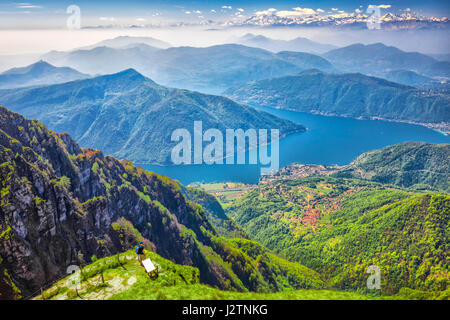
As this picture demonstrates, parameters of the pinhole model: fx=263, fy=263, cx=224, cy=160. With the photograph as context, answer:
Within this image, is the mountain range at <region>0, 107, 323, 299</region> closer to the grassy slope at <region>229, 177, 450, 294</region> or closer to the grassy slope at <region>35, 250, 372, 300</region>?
the grassy slope at <region>35, 250, 372, 300</region>

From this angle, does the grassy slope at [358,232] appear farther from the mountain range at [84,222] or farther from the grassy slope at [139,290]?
the grassy slope at [139,290]

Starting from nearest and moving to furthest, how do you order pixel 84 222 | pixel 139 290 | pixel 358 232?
1. pixel 139 290
2. pixel 84 222
3. pixel 358 232

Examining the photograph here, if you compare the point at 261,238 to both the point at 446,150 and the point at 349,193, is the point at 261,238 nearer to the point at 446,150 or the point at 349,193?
the point at 349,193

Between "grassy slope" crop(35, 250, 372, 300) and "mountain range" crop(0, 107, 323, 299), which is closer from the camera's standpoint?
"grassy slope" crop(35, 250, 372, 300)

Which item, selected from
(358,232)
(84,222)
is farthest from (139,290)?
(358,232)

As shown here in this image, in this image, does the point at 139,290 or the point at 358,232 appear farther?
the point at 358,232

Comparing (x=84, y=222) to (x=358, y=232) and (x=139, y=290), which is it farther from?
(x=358, y=232)

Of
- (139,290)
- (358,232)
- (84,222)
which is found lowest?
(358,232)

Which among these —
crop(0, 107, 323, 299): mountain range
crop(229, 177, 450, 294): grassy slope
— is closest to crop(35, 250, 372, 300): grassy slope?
crop(0, 107, 323, 299): mountain range

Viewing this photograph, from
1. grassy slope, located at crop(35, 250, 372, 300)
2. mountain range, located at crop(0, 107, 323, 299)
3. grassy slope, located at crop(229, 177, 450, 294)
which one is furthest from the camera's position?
grassy slope, located at crop(229, 177, 450, 294)

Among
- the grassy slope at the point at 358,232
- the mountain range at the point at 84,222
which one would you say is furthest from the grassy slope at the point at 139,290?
the grassy slope at the point at 358,232
